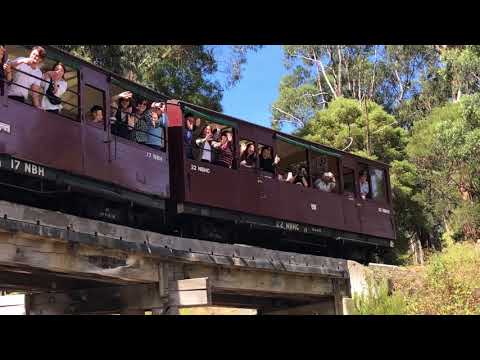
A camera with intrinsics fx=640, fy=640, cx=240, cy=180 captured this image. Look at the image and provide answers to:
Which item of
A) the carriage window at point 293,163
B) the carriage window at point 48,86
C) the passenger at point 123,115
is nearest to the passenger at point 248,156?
the carriage window at point 293,163

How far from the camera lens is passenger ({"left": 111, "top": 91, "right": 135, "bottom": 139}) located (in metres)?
10.5

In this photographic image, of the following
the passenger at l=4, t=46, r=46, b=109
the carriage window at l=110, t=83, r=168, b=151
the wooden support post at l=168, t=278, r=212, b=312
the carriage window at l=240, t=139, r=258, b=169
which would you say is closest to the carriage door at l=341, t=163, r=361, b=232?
the carriage window at l=240, t=139, r=258, b=169

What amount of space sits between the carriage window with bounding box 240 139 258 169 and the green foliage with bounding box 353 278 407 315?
3416 mm

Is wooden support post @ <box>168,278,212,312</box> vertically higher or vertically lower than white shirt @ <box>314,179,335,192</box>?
lower

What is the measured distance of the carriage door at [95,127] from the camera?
9656mm

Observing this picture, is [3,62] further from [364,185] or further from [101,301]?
[364,185]

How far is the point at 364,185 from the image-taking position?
16.5 metres

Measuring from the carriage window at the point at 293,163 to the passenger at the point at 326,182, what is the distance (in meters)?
0.38

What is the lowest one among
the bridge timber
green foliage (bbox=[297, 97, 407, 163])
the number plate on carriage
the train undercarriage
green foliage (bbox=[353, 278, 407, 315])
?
green foliage (bbox=[353, 278, 407, 315])

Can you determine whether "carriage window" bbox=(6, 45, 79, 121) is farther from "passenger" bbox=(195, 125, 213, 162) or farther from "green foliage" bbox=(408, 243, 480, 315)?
"green foliage" bbox=(408, 243, 480, 315)

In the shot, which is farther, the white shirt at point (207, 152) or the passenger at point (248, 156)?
the passenger at point (248, 156)

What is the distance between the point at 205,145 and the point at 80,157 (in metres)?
3.04

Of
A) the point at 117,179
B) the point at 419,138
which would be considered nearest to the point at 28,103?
the point at 117,179

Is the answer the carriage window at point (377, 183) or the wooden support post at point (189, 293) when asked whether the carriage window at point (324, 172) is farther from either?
the wooden support post at point (189, 293)
